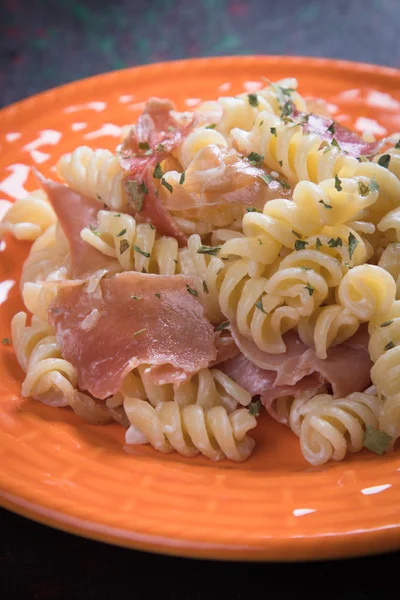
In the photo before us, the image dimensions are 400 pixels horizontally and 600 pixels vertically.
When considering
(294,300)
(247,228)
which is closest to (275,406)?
(294,300)

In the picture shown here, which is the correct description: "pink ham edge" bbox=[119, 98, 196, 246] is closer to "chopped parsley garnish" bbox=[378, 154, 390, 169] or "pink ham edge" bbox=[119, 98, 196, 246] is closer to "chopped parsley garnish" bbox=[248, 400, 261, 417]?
"chopped parsley garnish" bbox=[248, 400, 261, 417]

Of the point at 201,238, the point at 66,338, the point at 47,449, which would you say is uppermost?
the point at 201,238

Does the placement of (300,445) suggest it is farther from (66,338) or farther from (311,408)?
(66,338)

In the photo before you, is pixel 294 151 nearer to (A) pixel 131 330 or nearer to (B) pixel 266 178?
(B) pixel 266 178

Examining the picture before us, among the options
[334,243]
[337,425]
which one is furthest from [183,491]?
[334,243]

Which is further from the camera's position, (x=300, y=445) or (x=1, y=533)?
(x=300, y=445)

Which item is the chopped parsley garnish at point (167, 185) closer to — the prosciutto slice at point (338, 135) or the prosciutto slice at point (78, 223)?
the prosciutto slice at point (78, 223)
